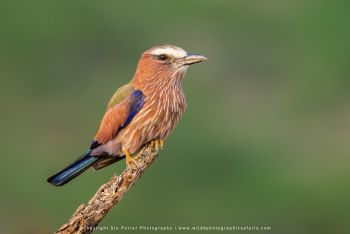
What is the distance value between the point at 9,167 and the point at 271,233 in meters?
3.15

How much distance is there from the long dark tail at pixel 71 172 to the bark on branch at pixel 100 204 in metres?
0.44

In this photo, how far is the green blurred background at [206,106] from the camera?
13500 mm

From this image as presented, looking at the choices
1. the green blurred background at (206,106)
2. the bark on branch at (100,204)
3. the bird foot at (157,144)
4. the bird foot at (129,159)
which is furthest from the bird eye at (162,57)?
the green blurred background at (206,106)

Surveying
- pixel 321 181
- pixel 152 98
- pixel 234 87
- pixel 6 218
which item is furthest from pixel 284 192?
pixel 152 98

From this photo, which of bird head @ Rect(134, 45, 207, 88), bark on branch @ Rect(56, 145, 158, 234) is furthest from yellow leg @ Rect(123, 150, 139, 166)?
bird head @ Rect(134, 45, 207, 88)

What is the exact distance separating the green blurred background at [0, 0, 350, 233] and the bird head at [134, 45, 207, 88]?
9.78 feet

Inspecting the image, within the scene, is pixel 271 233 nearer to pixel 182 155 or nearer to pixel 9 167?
pixel 182 155

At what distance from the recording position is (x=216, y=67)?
16.4 meters

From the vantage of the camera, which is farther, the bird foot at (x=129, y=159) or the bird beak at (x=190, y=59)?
the bird beak at (x=190, y=59)

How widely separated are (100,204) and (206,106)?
8138mm

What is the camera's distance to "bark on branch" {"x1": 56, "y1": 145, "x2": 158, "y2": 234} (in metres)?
7.23

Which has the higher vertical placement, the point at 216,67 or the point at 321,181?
the point at 216,67

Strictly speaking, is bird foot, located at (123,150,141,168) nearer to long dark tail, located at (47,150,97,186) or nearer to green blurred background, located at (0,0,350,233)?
long dark tail, located at (47,150,97,186)

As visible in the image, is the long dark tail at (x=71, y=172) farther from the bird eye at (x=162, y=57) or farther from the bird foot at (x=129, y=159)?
the bird eye at (x=162, y=57)
